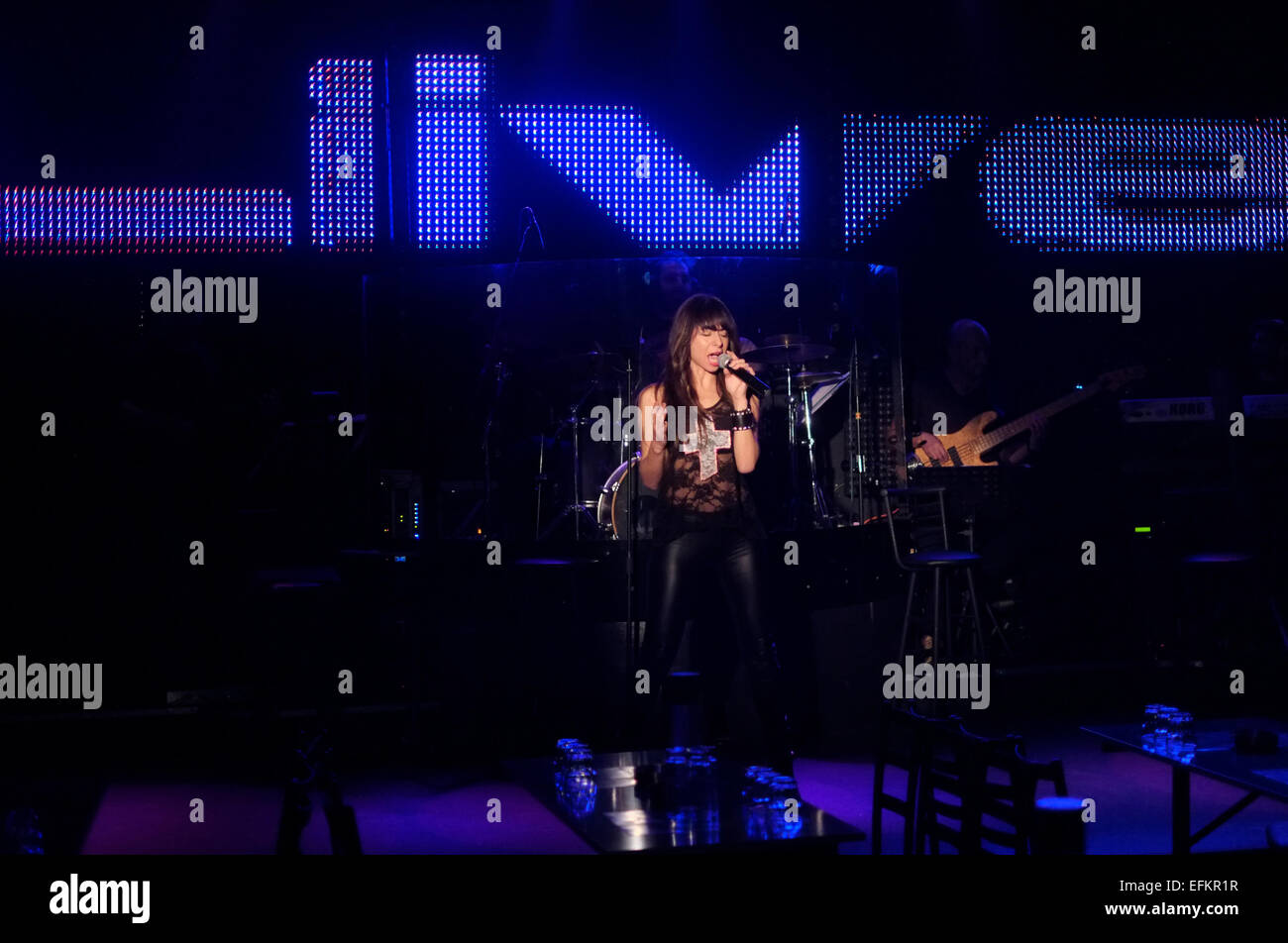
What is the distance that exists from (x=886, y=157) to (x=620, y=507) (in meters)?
3.08

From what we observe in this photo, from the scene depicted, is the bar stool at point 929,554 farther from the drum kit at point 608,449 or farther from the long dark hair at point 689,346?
the long dark hair at point 689,346

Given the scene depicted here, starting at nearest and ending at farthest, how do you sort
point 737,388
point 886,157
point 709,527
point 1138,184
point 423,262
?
1. point 709,527
2. point 737,388
3. point 423,262
4. point 886,157
5. point 1138,184

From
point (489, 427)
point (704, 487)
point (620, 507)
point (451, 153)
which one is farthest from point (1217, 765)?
point (451, 153)

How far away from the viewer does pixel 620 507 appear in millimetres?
5898

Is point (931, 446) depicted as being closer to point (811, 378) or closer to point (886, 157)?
point (811, 378)

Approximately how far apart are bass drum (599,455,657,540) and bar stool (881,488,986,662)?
3.91 ft

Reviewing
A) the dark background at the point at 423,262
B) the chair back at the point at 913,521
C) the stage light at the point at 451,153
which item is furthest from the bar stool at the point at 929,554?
the stage light at the point at 451,153

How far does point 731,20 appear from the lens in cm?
742

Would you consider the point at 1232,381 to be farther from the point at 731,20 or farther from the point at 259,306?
the point at 259,306

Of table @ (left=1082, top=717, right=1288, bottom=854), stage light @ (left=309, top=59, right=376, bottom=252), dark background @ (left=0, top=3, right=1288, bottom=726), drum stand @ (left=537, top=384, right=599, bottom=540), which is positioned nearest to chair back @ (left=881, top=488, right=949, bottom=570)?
dark background @ (left=0, top=3, right=1288, bottom=726)

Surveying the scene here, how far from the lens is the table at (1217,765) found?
10.7 ft

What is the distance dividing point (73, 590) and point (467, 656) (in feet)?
6.43
